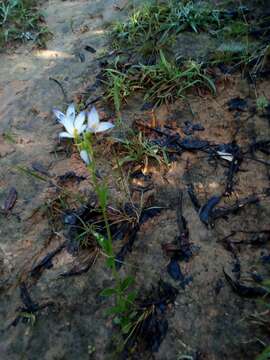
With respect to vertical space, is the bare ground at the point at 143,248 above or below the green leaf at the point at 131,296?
below

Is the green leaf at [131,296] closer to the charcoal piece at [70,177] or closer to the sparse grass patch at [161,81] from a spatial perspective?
the charcoal piece at [70,177]

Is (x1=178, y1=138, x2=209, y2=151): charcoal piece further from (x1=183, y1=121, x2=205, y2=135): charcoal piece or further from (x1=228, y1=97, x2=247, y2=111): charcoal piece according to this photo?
(x1=228, y1=97, x2=247, y2=111): charcoal piece

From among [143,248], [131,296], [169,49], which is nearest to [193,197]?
[143,248]

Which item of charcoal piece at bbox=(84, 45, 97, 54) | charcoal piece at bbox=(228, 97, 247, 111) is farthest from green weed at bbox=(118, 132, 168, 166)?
charcoal piece at bbox=(84, 45, 97, 54)

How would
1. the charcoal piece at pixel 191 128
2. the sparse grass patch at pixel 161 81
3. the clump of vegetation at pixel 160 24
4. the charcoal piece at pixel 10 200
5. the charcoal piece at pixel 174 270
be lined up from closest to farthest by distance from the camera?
1. the charcoal piece at pixel 174 270
2. the charcoal piece at pixel 10 200
3. the charcoal piece at pixel 191 128
4. the sparse grass patch at pixel 161 81
5. the clump of vegetation at pixel 160 24

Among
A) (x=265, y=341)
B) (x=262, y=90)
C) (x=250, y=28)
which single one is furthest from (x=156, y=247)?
A: (x=250, y=28)

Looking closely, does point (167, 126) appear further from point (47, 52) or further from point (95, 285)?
point (47, 52)

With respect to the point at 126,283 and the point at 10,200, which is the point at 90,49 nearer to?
the point at 10,200

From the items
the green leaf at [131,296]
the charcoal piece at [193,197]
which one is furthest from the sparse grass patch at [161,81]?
the green leaf at [131,296]
